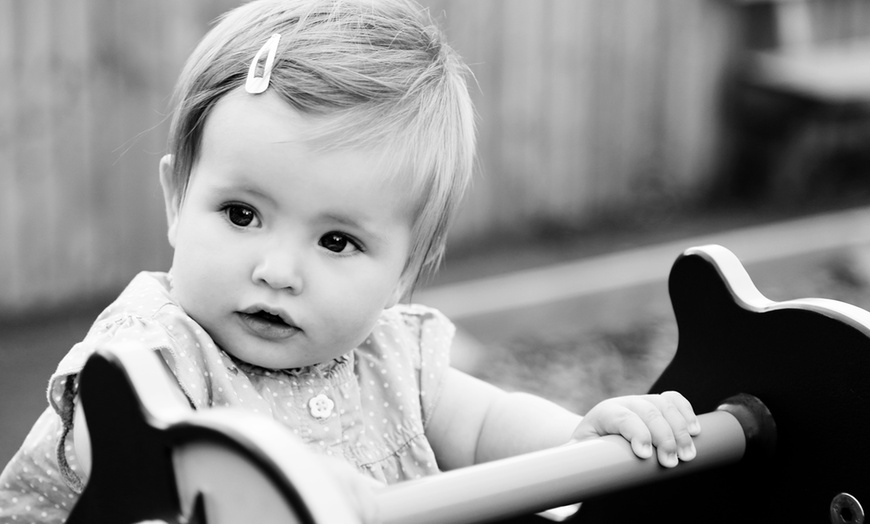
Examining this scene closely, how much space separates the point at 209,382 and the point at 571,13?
174 inches

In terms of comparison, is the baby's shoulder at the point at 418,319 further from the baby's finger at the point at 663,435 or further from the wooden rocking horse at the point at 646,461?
the baby's finger at the point at 663,435

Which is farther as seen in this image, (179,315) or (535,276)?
(535,276)

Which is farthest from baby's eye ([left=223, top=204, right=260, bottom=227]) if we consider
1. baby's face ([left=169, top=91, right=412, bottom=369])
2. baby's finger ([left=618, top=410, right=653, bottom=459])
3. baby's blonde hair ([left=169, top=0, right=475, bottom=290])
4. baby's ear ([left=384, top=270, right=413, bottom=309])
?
baby's finger ([left=618, top=410, right=653, bottom=459])

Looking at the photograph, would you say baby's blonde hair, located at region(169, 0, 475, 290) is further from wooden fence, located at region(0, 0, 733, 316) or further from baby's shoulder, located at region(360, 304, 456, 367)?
wooden fence, located at region(0, 0, 733, 316)

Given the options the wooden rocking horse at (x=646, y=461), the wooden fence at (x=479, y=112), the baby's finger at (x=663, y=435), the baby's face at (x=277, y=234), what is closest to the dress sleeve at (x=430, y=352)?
the wooden rocking horse at (x=646, y=461)

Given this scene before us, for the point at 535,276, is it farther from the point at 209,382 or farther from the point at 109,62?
the point at 209,382

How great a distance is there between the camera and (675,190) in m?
6.29

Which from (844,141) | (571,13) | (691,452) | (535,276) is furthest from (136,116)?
(844,141)

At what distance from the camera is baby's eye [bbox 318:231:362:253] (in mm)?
1455

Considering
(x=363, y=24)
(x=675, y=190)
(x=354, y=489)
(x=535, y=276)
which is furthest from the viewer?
(x=675, y=190)

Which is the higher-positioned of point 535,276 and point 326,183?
point 326,183

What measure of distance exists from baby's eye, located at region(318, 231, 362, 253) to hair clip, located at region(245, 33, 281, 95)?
20cm

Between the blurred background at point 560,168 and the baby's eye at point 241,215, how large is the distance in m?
2.24

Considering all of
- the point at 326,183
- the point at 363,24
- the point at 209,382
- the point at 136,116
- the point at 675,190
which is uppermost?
the point at 363,24
